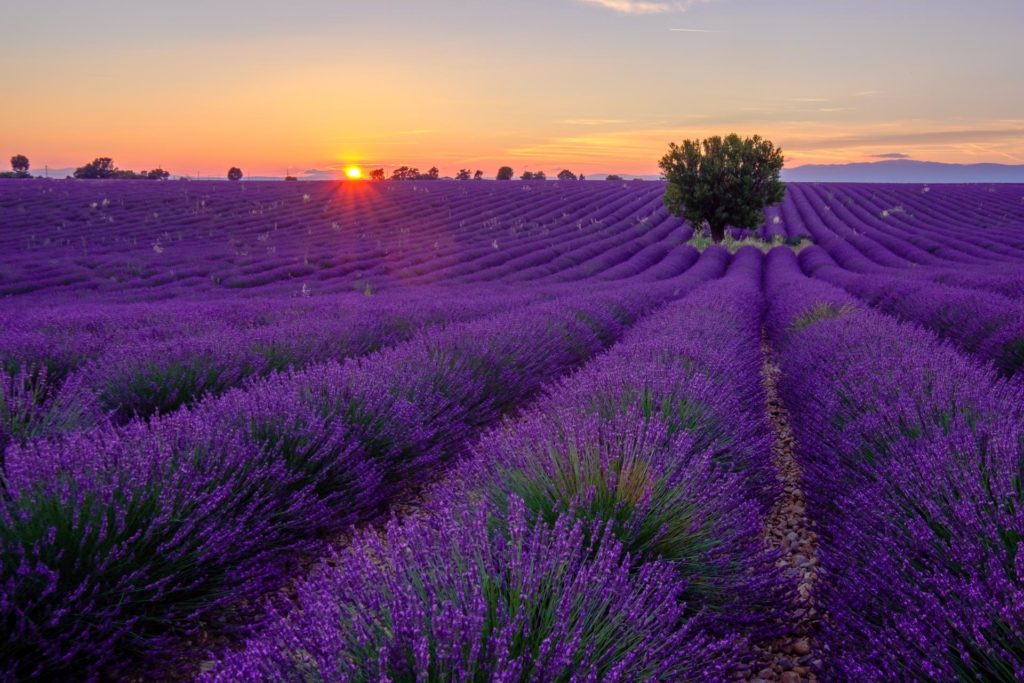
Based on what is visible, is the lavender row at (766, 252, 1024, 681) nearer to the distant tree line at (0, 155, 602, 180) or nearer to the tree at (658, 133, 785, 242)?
the tree at (658, 133, 785, 242)

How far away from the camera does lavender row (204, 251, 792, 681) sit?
1.27m

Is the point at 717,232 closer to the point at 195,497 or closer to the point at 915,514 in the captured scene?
the point at 915,514

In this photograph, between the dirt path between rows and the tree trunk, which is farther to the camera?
the tree trunk

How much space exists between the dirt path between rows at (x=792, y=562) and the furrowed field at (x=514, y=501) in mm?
16

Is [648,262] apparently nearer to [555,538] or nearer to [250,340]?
[250,340]

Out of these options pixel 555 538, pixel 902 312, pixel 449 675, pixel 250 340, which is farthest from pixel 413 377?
pixel 902 312

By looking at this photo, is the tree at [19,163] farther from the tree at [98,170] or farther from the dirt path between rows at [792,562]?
the dirt path between rows at [792,562]

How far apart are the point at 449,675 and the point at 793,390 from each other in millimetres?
4648

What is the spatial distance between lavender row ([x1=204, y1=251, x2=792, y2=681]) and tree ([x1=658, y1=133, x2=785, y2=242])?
82.4 feet

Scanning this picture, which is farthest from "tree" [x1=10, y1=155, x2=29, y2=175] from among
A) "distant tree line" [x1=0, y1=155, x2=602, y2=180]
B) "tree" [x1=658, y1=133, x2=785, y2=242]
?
"tree" [x1=658, y1=133, x2=785, y2=242]

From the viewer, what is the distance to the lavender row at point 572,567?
127 centimetres

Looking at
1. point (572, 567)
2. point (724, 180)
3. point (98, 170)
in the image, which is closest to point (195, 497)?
point (572, 567)

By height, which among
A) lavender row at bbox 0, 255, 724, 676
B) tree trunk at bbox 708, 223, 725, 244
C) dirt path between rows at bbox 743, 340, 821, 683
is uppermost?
tree trunk at bbox 708, 223, 725, 244

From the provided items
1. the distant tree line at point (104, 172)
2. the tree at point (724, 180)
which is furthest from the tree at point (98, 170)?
the tree at point (724, 180)
